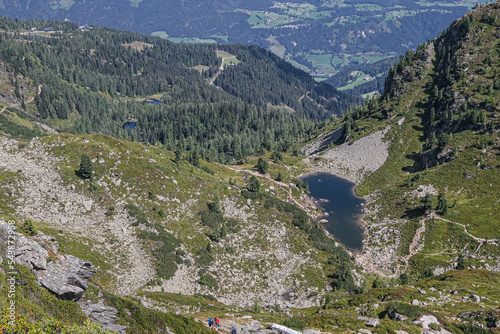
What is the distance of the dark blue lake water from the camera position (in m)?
134

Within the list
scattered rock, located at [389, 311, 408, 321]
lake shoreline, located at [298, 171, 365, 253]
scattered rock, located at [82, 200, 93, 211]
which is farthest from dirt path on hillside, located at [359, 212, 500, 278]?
scattered rock, located at [82, 200, 93, 211]

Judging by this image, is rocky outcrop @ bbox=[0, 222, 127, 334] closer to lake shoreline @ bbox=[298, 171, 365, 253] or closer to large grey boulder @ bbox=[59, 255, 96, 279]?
large grey boulder @ bbox=[59, 255, 96, 279]

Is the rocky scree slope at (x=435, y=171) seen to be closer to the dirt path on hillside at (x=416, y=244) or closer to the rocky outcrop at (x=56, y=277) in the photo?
the dirt path on hillside at (x=416, y=244)

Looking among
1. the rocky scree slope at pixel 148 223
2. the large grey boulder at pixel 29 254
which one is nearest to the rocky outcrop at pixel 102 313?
the large grey boulder at pixel 29 254

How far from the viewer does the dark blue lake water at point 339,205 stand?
438 ft

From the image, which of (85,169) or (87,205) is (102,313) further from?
(85,169)

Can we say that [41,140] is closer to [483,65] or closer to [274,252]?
[274,252]

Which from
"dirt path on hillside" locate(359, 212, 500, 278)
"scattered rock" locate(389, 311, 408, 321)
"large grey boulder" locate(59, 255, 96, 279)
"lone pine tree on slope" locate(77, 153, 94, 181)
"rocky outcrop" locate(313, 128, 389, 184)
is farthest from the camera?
"rocky outcrop" locate(313, 128, 389, 184)

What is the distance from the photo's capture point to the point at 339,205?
6029 inches

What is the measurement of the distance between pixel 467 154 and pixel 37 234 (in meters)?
147

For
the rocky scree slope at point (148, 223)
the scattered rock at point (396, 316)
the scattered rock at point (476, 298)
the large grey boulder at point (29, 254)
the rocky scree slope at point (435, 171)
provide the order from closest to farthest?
the large grey boulder at point (29, 254), the scattered rock at point (396, 316), the scattered rock at point (476, 298), the rocky scree slope at point (148, 223), the rocky scree slope at point (435, 171)

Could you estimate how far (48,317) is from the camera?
1348 inches

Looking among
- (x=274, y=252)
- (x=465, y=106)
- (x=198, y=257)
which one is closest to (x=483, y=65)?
(x=465, y=106)

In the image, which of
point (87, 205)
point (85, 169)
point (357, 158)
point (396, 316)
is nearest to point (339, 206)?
point (357, 158)
